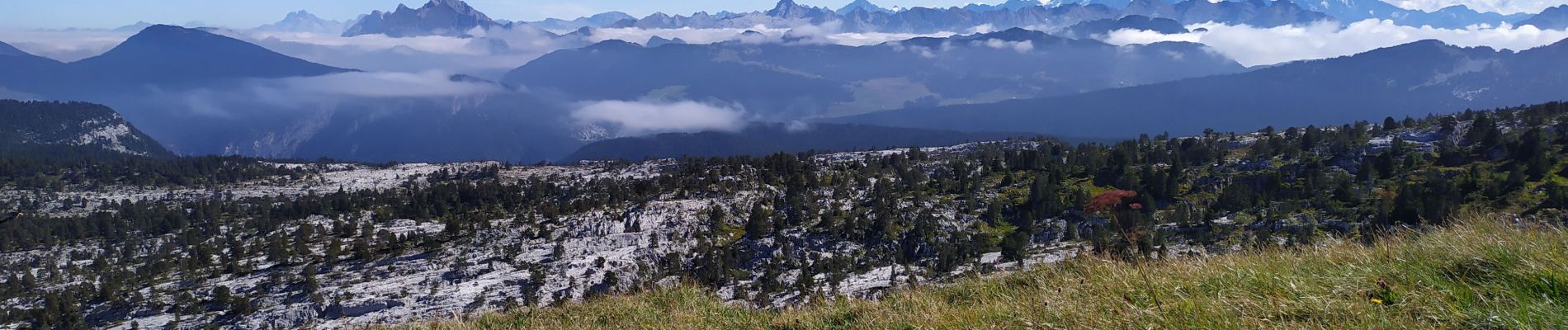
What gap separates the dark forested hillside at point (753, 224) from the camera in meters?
63.3

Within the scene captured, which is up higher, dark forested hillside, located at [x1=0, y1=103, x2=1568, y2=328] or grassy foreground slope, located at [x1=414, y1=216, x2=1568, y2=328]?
grassy foreground slope, located at [x1=414, y1=216, x2=1568, y2=328]

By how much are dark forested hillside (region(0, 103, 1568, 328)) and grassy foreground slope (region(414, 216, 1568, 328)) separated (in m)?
35.2

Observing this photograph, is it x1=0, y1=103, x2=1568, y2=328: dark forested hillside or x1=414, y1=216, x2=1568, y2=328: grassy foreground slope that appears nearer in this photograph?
x1=414, y1=216, x2=1568, y2=328: grassy foreground slope

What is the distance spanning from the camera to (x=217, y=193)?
501ft

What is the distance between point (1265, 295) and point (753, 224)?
7248 centimetres

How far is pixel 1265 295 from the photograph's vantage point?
297 inches

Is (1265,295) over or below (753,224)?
over

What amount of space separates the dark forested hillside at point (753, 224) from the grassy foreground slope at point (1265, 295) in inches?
1385

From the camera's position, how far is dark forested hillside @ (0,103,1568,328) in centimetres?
6328

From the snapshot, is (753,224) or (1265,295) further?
(753,224)

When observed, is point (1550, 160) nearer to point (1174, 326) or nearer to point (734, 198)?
point (734, 198)

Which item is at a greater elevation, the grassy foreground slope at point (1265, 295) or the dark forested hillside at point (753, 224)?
the grassy foreground slope at point (1265, 295)

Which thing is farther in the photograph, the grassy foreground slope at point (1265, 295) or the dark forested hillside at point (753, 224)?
the dark forested hillside at point (753, 224)

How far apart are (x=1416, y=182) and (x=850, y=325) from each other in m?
83.0
